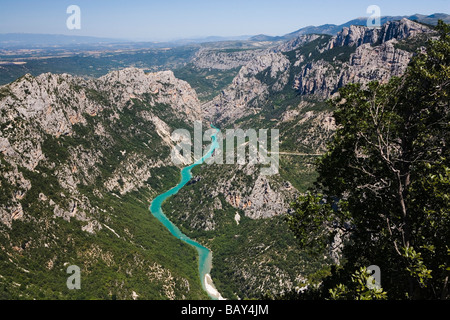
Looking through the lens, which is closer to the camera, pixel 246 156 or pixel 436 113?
pixel 436 113

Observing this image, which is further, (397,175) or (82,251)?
(82,251)

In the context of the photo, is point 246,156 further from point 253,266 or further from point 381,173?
point 381,173

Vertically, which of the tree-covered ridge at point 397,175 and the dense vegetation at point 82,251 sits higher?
the tree-covered ridge at point 397,175

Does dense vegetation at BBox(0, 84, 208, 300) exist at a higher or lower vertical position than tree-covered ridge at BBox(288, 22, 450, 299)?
lower

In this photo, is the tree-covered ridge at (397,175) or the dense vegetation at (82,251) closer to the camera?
the tree-covered ridge at (397,175)

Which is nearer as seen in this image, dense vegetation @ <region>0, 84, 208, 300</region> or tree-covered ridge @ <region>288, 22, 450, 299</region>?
tree-covered ridge @ <region>288, 22, 450, 299</region>

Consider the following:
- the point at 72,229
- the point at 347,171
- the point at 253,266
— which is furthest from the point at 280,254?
the point at 347,171

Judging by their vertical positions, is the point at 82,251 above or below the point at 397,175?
below

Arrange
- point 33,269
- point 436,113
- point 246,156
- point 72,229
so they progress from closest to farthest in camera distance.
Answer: point 436,113 → point 33,269 → point 72,229 → point 246,156
